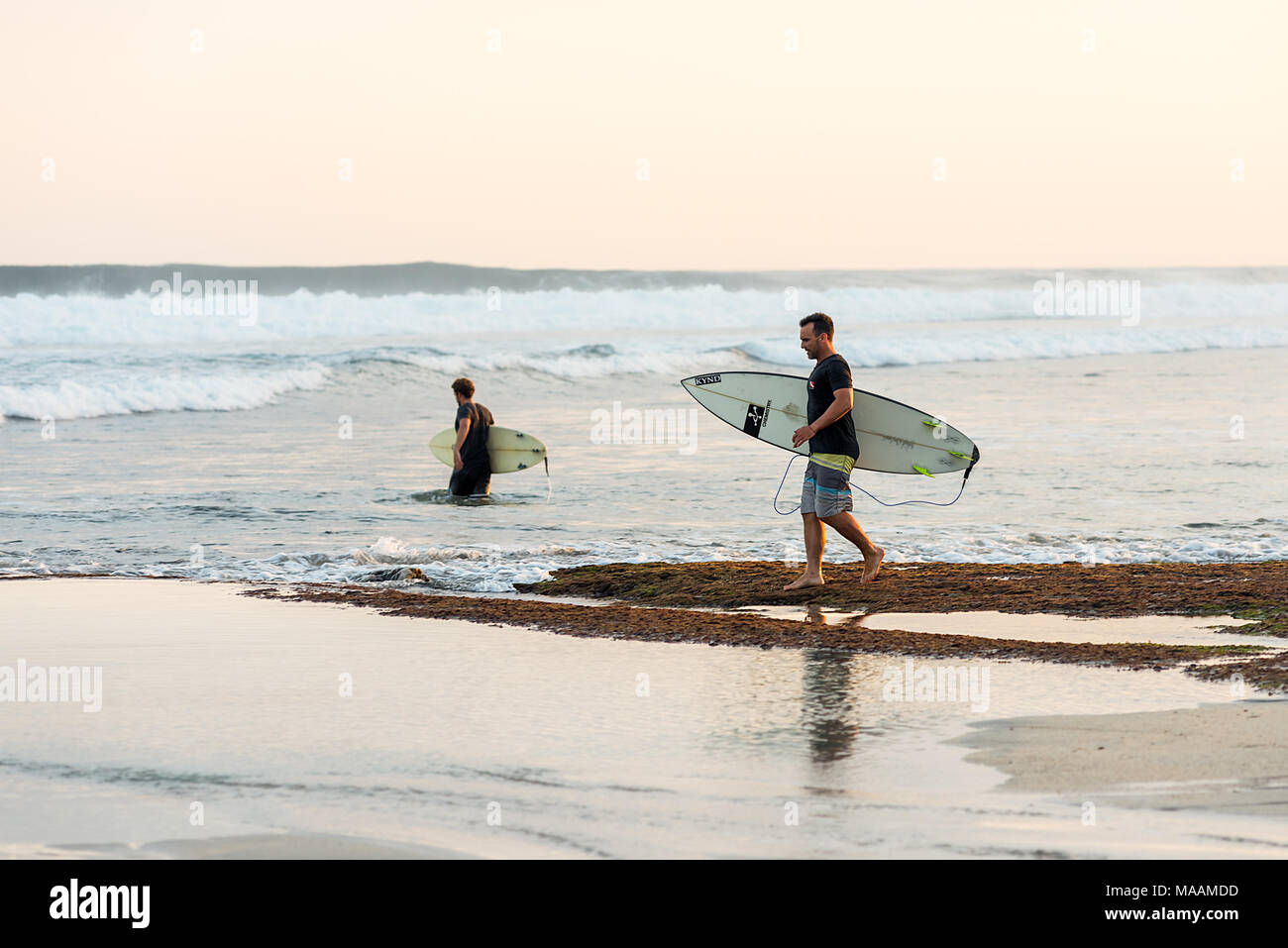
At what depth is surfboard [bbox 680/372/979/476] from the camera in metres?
10.1

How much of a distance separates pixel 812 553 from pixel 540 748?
3739mm

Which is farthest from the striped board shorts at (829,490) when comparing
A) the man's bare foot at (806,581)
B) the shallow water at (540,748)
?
the shallow water at (540,748)

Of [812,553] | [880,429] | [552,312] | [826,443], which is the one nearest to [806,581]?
[812,553]

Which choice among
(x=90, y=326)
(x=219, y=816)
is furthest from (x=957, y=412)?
(x=90, y=326)

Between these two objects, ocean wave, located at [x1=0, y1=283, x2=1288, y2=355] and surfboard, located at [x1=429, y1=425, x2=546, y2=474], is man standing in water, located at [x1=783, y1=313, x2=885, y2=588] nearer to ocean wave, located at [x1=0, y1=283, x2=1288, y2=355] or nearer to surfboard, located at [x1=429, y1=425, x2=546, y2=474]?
surfboard, located at [x1=429, y1=425, x2=546, y2=474]

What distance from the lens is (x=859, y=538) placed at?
841 centimetres

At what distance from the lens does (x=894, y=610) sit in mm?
7781

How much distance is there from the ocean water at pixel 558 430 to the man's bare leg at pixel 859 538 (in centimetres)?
186

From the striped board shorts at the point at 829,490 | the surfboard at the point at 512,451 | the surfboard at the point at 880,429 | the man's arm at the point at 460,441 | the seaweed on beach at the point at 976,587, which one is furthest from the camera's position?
the surfboard at the point at 512,451

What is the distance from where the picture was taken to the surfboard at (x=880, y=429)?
10.1m

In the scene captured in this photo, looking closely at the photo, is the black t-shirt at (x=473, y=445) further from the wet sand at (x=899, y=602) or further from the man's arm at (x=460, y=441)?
the wet sand at (x=899, y=602)

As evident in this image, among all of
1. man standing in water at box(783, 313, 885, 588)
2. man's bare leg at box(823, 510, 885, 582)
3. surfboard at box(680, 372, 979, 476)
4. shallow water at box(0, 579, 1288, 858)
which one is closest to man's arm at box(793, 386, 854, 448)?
man standing in water at box(783, 313, 885, 588)

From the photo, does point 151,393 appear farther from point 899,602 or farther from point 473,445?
point 899,602

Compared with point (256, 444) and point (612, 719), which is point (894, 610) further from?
point (256, 444)
